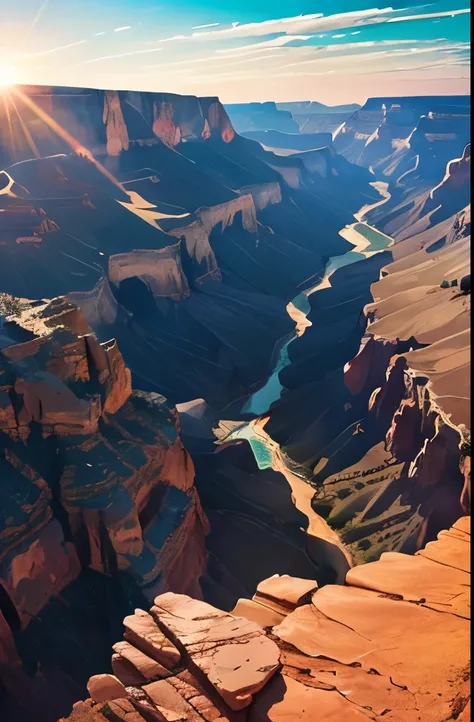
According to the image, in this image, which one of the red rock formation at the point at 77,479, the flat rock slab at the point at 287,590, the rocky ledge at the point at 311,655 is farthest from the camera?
the red rock formation at the point at 77,479

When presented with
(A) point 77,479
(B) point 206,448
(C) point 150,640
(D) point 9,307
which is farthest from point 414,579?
(B) point 206,448

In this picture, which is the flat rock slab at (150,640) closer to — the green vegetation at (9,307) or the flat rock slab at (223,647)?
the flat rock slab at (223,647)

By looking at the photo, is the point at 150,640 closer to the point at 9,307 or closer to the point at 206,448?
the point at 9,307

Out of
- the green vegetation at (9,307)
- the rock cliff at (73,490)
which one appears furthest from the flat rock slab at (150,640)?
the green vegetation at (9,307)

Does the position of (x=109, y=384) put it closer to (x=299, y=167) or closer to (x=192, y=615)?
(x=192, y=615)

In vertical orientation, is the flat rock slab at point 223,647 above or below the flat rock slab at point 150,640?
above

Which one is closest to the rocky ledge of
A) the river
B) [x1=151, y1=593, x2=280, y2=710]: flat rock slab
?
[x1=151, y1=593, x2=280, y2=710]: flat rock slab

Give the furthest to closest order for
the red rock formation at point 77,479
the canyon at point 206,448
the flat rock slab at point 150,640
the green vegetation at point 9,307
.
A: 1. the green vegetation at point 9,307
2. the red rock formation at point 77,479
3. the flat rock slab at point 150,640
4. the canyon at point 206,448

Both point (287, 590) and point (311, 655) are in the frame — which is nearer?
point (311, 655)
